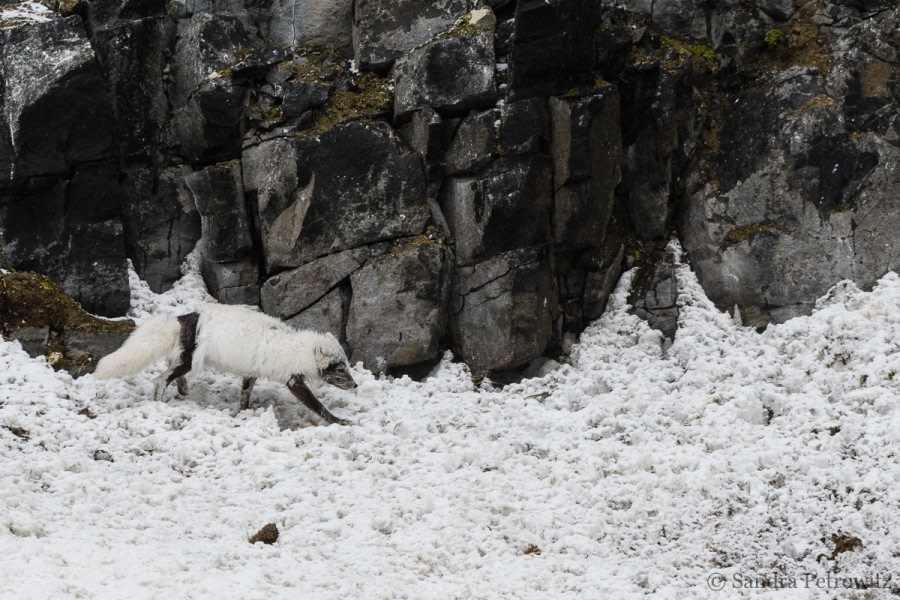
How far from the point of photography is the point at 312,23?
1436 cm

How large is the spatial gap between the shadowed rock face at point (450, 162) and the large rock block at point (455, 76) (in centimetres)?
3

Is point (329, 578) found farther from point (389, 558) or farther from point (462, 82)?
point (462, 82)

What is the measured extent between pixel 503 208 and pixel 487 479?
4466 millimetres

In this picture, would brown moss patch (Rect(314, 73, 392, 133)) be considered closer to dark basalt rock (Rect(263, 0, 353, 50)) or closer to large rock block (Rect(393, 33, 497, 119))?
large rock block (Rect(393, 33, 497, 119))

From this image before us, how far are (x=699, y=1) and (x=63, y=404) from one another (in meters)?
11.9

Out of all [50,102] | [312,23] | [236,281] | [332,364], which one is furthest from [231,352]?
[312,23]

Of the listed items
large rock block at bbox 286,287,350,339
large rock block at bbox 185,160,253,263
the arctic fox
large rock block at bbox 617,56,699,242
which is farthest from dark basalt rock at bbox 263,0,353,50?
the arctic fox

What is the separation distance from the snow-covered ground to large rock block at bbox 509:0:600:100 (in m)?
4.51

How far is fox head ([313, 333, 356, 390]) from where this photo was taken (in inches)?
448

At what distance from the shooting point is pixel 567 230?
13164 mm

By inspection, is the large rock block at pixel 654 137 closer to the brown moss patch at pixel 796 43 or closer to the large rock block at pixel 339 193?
the brown moss patch at pixel 796 43

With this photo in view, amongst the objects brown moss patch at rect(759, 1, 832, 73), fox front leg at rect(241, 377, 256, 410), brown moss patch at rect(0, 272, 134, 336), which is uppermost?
brown moss patch at rect(759, 1, 832, 73)

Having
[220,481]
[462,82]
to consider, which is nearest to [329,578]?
[220,481]

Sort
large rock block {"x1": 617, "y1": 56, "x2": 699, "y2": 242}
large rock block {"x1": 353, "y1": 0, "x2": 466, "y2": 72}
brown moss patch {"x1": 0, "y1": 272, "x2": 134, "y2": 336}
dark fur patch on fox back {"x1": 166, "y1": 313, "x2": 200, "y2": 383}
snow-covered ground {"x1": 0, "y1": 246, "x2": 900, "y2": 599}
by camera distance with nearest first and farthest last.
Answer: snow-covered ground {"x1": 0, "y1": 246, "x2": 900, "y2": 599}
dark fur patch on fox back {"x1": 166, "y1": 313, "x2": 200, "y2": 383}
brown moss patch {"x1": 0, "y1": 272, "x2": 134, "y2": 336}
large rock block {"x1": 353, "y1": 0, "x2": 466, "y2": 72}
large rock block {"x1": 617, "y1": 56, "x2": 699, "y2": 242}
